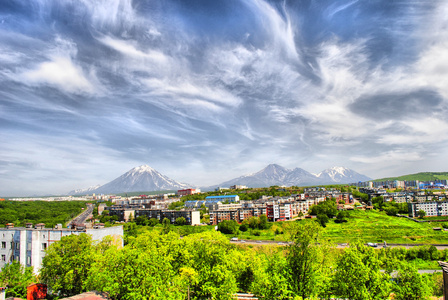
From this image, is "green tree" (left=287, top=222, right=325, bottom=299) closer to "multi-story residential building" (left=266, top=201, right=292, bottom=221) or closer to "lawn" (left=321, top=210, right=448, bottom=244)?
"lawn" (left=321, top=210, right=448, bottom=244)

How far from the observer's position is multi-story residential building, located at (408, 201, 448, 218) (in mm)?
103125

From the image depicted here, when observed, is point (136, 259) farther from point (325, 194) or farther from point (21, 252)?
point (325, 194)

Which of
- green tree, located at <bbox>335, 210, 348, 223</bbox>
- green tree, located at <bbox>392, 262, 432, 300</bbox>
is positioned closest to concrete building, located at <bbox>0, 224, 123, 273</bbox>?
green tree, located at <bbox>392, 262, 432, 300</bbox>

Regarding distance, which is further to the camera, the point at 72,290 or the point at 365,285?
the point at 72,290

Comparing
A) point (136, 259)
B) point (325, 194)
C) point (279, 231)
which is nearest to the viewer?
point (136, 259)

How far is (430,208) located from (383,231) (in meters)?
42.7

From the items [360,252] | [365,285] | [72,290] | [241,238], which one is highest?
[360,252]

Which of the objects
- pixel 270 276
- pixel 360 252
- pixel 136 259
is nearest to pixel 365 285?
pixel 360 252

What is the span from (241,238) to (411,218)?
62.7 m

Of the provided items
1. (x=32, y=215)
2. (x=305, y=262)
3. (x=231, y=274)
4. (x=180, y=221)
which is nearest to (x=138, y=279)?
(x=231, y=274)

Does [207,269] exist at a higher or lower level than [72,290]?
higher

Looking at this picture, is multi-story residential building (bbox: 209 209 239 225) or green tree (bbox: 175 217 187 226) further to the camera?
multi-story residential building (bbox: 209 209 239 225)

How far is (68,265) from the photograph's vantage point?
28.8 m

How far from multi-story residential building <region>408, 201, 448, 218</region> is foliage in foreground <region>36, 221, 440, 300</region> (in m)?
94.5
